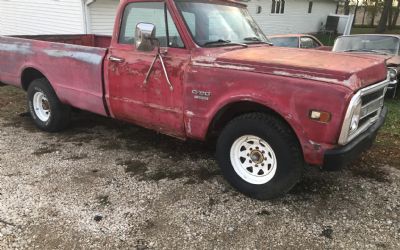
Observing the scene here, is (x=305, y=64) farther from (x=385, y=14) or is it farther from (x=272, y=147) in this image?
(x=385, y=14)

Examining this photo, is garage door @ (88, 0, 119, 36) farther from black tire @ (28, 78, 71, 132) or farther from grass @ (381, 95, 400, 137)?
grass @ (381, 95, 400, 137)

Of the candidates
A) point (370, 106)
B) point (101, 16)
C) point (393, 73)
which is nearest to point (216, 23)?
point (370, 106)

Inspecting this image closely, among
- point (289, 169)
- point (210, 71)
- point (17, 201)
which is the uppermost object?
point (210, 71)

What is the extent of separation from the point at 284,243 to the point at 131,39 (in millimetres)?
2843

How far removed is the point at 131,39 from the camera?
4449mm

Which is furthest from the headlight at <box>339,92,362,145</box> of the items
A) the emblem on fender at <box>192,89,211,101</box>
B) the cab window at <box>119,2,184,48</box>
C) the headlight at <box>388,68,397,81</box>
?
the headlight at <box>388,68,397,81</box>

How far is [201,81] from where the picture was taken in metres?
3.79

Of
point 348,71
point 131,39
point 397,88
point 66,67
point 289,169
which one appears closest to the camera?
point 348,71

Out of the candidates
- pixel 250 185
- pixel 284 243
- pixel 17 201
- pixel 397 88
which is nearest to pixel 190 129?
pixel 250 185

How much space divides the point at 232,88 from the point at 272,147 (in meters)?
0.67

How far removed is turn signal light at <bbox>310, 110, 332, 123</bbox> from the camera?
3053 millimetres

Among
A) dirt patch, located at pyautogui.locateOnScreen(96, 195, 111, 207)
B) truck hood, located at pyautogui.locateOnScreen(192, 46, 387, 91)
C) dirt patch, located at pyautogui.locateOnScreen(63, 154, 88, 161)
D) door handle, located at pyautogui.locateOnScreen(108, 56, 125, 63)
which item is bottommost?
dirt patch, located at pyautogui.locateOnScreen(63, 154, 88, 161)

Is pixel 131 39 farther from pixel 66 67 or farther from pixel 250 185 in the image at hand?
pixel 250 185

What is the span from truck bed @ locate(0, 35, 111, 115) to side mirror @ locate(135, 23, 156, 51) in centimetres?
87
